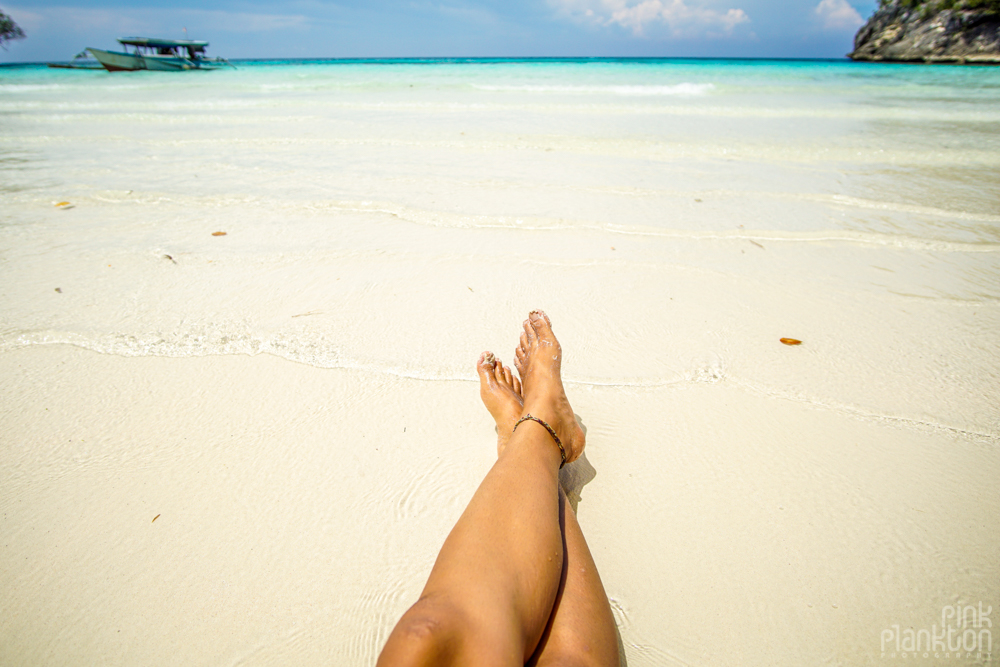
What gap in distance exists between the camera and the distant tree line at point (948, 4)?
2780cm

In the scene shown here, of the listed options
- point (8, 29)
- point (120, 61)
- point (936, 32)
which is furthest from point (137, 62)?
point (936, 32)

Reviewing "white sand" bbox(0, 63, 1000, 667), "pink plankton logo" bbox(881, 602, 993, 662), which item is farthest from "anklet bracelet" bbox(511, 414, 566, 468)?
"pink plankton logo" bbox(881, 602, 993, 662)

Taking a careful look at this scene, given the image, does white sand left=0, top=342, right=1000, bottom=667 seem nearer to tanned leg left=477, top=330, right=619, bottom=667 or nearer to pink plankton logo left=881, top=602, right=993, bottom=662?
pink plankton logo left=881, top=602, right=993, bottom=662

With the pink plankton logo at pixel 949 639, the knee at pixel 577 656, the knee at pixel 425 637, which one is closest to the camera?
the knee at pixel 425 637

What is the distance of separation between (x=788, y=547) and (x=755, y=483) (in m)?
0.21

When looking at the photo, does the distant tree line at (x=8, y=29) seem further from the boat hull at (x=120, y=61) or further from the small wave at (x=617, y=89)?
A: the small wave at (x=617, y=89)

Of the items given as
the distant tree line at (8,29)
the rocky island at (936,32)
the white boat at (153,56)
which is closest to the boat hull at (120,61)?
the white boat at (153,56)

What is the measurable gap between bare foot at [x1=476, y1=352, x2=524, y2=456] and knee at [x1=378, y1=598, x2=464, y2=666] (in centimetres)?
63

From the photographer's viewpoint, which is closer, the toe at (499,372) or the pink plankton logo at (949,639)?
the pink plankton logo at (949,639)

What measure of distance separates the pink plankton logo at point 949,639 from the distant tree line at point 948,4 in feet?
147

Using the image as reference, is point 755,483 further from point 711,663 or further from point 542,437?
point 542,437

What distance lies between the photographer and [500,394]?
64.0 inches

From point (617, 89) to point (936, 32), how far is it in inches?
1448

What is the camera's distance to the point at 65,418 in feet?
5.20
